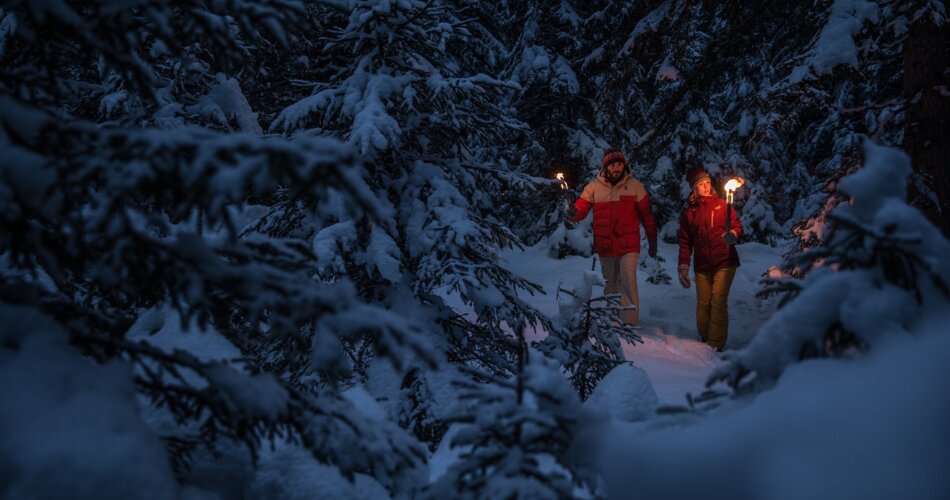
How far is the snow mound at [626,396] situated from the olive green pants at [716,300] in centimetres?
544

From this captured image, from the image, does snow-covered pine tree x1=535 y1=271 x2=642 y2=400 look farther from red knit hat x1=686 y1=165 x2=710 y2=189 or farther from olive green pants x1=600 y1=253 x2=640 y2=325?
red knit hat x1=686 y1=165 x2=710 y2=189

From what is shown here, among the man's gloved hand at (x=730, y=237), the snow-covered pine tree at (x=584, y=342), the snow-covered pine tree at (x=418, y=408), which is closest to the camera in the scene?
the snow-covered pine tree at (x=418, y=408)

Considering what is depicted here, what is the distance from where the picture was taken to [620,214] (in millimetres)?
7355

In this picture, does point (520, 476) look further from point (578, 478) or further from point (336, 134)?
point (336, 134)


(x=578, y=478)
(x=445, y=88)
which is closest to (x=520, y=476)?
(x=578, y=478)

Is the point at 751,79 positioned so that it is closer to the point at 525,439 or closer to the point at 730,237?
the point at 730,237

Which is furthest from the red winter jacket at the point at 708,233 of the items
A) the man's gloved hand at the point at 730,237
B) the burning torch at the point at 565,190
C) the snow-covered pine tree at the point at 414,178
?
the snow-covered pine tree at the point at 414,178

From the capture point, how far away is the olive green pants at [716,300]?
22.3ft

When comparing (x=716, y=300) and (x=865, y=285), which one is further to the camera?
(x=716, y=300)

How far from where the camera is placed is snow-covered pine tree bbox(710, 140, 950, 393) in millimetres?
1176

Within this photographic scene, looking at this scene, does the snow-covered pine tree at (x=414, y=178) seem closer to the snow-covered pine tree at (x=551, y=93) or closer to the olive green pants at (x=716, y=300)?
the olive green pants at (x=716, y=300)

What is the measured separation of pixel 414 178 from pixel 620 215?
458 centimetres

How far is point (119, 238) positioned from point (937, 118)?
611cm

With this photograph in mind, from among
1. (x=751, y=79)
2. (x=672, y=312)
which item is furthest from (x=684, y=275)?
(x=751, y=79)
